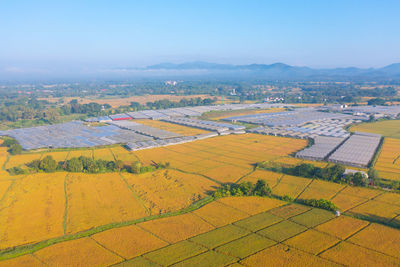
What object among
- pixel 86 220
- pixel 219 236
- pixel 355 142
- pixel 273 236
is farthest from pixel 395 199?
pixel 86 220

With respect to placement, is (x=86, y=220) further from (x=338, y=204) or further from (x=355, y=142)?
(x=355, y=142)

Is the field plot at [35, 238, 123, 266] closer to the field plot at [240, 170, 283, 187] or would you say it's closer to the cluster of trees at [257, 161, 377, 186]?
the field plot at [240, 170, 283, 187]

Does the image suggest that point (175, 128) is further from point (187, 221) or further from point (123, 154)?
point (187, 221)

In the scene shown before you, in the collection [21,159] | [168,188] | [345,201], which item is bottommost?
[21,159]

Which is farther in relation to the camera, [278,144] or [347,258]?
[278,144]

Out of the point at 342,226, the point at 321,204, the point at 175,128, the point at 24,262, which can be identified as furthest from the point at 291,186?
the point at 175,128

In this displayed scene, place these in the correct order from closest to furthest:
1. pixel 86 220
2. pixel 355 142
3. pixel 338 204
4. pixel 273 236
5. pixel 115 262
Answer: pixel 115 262 → pixel 273 236 → pixel 86 220 → pixel 338 204 → pixel 355 142

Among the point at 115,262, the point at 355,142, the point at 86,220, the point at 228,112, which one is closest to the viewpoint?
the point at 115,262
